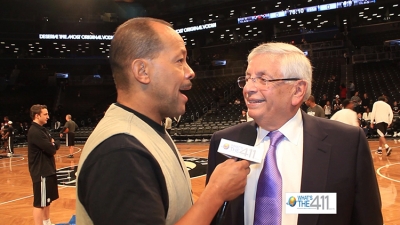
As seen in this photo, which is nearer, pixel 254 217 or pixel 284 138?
pixel 254 217

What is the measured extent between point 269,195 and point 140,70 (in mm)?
814

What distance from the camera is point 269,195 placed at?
1615 mm

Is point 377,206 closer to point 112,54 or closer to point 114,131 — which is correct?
point 114,131

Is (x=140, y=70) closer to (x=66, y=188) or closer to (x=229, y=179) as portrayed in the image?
(x=229, y=179)

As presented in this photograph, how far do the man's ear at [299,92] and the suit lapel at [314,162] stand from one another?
14 cm

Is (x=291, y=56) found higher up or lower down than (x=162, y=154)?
higher up

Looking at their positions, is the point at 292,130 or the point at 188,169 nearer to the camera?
the point at 292,130

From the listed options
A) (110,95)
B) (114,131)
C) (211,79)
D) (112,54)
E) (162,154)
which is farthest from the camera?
(110,95)

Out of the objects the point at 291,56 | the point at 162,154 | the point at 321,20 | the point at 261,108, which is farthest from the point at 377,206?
the point at 321,20

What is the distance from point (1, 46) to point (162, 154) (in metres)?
35.5

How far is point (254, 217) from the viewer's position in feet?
5.40

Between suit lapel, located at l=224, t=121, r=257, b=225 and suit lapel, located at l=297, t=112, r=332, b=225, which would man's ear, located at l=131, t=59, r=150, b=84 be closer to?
suit lapel, located at l=224, t=121, r=257, b=225

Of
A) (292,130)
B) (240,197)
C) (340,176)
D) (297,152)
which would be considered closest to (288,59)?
(292,130)

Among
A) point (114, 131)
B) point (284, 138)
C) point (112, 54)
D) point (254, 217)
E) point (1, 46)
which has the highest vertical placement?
point (1, 46)
